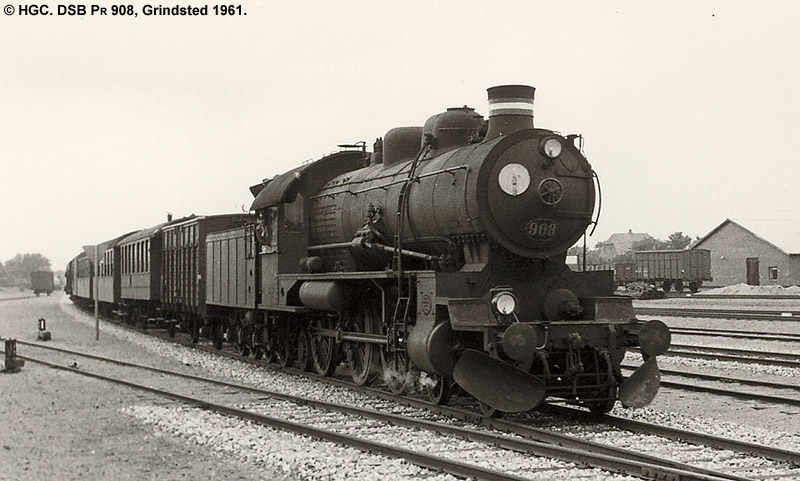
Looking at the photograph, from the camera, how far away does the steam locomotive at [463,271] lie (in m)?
9.05

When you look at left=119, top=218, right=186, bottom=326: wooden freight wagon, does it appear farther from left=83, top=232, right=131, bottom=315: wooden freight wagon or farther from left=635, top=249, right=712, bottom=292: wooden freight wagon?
left=635, top=249, right=712, bottom=292: wooden freight wagon

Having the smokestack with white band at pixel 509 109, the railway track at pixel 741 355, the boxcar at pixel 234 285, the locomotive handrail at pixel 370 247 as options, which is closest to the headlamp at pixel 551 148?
the smokestack with white band at pixel 509 109

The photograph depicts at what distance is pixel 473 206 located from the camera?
9.38 m

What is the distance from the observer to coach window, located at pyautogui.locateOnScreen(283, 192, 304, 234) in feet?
46.8

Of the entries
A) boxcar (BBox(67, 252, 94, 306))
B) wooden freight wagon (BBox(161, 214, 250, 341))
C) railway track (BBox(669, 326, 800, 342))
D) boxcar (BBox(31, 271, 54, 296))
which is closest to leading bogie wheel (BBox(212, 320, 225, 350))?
wooden freight wagon (BBox(161, 214, 250, 341))

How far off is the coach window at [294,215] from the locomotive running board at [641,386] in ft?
22.8

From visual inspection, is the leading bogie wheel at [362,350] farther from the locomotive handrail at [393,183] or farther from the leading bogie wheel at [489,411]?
the leading bogie wheel at [489,411]

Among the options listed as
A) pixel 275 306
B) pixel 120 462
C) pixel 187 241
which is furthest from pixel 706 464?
pixel 187 241

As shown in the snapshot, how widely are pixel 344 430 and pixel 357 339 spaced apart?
3183 mm

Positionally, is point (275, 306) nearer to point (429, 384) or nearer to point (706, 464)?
point (429, 384)

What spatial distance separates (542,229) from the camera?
9.59 meters

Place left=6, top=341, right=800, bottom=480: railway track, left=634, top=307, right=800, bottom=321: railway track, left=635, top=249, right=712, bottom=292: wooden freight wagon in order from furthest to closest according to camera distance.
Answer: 1. left=635, top=249, right=712, bottom=292: wooden freight wagon
2. left=634, top=307, right=800, bottom=321: railway track
3. left=6, top=341, right=800, bottom=480: railway track

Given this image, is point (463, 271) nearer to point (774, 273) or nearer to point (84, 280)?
point (84, 280)

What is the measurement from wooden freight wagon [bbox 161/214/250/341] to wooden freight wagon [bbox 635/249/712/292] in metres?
33.3
